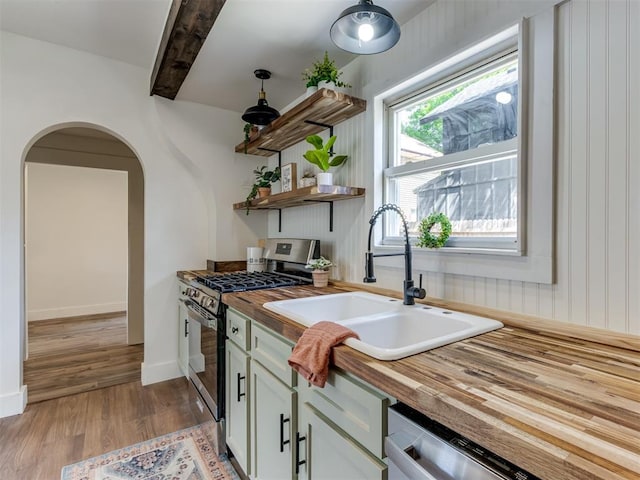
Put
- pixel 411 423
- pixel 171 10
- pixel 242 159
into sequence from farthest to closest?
pixel 242 159 < pixel 171 10 < pixel 411 423

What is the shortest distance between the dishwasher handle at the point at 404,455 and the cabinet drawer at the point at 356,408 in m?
0.05

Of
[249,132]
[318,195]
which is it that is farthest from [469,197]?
[249,132]

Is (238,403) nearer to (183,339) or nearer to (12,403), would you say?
(183,339)

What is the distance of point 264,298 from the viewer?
1624mm

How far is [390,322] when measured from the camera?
4.27 ft

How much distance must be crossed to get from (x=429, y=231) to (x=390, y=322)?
0.51 meters

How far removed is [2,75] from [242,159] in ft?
5.45

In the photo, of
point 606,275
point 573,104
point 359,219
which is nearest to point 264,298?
point 359,219

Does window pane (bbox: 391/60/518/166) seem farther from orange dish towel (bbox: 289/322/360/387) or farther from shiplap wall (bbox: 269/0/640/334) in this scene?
orange dish towel (bbox: 289/322/360/387)

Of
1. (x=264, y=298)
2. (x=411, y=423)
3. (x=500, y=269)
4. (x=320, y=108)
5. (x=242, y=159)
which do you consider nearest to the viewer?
(x=411, y=423)

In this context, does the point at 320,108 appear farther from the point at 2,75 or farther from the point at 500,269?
the point at 2,75

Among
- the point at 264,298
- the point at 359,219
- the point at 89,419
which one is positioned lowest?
the point at 89,419

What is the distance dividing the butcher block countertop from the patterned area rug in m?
1.18

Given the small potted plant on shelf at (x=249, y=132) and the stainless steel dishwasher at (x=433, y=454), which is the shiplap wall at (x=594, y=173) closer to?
the stainless steel dishwasher at (x=433, y=454)
